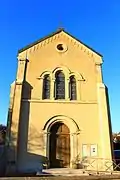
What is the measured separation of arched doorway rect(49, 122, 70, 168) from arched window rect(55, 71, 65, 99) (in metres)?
2.49

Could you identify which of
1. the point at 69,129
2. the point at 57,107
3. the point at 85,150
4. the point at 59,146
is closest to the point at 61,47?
the point at 57,107

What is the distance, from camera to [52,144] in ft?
55.7

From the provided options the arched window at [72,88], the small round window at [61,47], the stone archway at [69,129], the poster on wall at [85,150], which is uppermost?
the small round window at [61,47]

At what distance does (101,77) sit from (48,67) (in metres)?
4.87

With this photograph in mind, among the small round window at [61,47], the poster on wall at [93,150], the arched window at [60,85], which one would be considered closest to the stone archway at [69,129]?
the poster on wall at [93,150]

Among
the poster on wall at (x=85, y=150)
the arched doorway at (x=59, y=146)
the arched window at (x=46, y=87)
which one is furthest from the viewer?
the arched window at (x=46, y=87)

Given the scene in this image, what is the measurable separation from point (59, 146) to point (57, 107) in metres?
3.16

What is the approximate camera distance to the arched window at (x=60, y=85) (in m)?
18.5

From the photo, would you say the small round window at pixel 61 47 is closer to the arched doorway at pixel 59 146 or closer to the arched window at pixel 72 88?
the arched window at pixel 72 88

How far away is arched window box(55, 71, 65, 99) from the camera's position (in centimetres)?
1849

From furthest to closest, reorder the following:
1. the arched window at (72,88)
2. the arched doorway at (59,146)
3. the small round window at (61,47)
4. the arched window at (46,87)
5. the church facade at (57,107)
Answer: the small round window at (61,47) < the arched window at (72,88) < the arched window at (46,87) < the arched doorway at (59,146) < the church facade at (57,107)

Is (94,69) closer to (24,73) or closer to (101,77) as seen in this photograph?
(101,77)

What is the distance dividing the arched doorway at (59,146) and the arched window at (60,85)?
2.49 meters

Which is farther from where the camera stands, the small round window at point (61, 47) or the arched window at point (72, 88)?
the small round window at point (61, 47)
